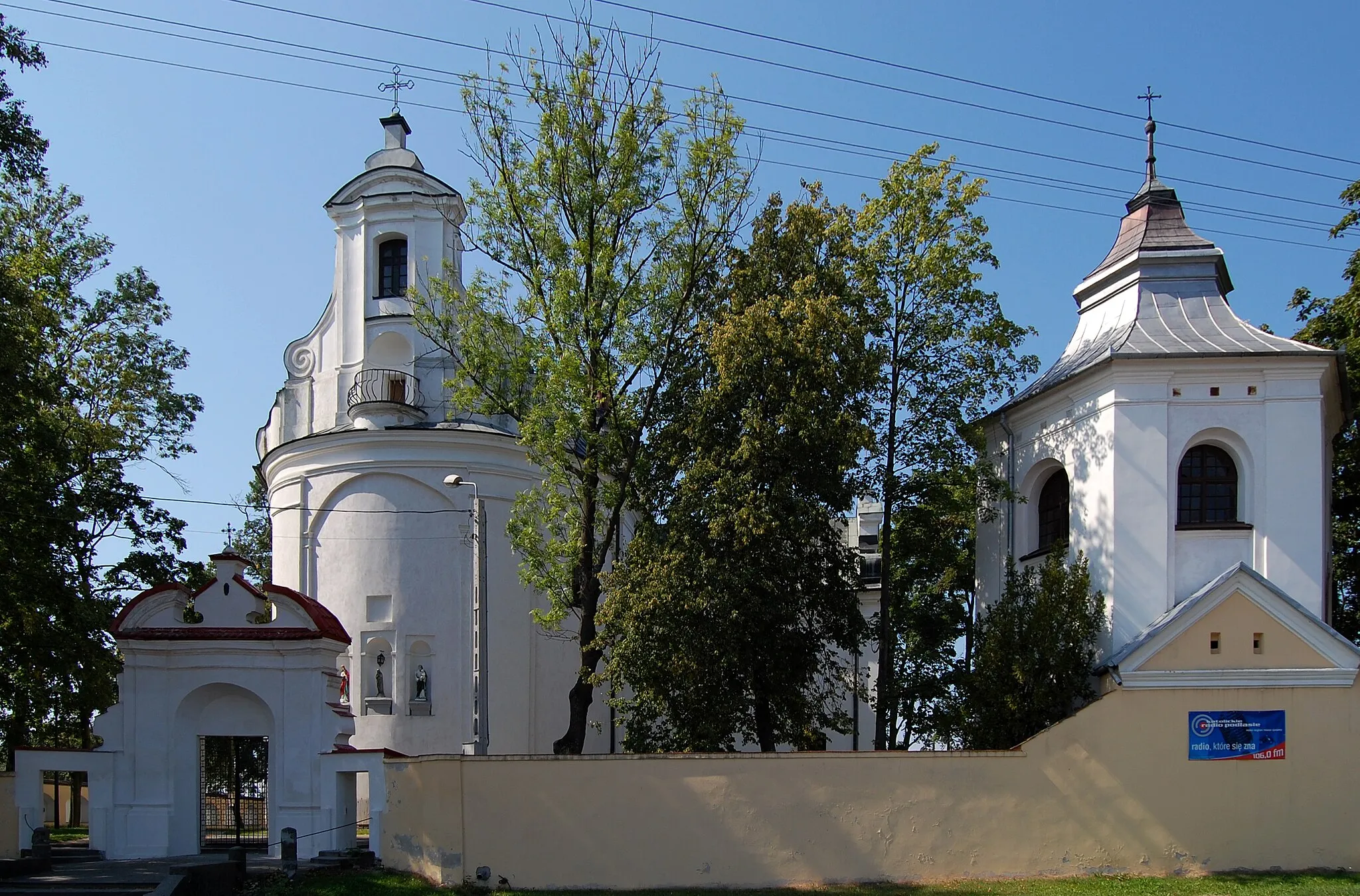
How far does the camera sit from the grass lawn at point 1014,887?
17.8 metres

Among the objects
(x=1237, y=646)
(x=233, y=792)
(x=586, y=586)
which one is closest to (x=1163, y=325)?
(x=1237, y=646)

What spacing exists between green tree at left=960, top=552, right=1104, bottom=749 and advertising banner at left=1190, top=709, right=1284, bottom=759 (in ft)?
5.92

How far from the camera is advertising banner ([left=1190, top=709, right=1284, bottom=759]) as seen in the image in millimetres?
19250

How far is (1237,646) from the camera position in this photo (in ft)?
64.6

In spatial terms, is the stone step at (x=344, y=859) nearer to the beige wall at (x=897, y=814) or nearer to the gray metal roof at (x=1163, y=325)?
the beige wall at (x=897, y=814)

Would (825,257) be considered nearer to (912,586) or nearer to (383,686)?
(912,586)

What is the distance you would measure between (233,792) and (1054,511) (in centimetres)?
1978

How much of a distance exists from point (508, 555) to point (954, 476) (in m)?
10.2

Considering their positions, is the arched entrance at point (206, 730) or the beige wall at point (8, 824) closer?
the beige wall at point (8, 824)

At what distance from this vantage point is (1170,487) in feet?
69.8

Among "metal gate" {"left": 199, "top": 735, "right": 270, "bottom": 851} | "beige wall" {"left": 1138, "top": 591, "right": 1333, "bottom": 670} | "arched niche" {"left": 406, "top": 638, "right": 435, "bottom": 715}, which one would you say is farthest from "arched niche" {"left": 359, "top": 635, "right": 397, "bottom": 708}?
"beige wall" {"left": 1138, "top": 591, "right": 1333, "bottom": 670}

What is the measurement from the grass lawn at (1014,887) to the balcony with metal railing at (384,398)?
1130cm

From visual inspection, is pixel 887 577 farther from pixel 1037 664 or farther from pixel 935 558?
pixel 1037 664

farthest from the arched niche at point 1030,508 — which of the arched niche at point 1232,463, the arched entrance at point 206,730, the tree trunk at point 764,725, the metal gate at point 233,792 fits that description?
the metal gate at point 233,792
